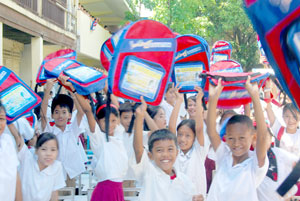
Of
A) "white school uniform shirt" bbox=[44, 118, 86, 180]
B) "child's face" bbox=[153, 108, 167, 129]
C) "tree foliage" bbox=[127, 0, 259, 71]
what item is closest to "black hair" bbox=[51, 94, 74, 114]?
"white school uniform shirt" bbox=[44, 118, 86, 180]

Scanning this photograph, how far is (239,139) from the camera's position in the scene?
2.13 m

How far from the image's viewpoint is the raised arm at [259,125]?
6.10 ft

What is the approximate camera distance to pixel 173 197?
2195 millimetres

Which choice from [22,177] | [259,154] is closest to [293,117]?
[259,154]

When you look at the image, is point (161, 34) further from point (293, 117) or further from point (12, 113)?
point (293, 117)

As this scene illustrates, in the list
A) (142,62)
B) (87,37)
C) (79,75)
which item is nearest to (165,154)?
(142,62)

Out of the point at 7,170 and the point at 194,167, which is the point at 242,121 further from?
the point at 7,170

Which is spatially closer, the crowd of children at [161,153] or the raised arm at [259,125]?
the raised arm at [259,125]

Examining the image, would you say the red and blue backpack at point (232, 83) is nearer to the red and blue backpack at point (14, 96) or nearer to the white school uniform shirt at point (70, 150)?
the red and blue backpack at point (14, 96)

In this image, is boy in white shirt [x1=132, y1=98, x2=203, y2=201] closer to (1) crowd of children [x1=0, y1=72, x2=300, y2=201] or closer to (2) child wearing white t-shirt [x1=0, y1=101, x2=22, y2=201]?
(1) crowd of children [x1=0, y1=72, x2=300, y2=201]

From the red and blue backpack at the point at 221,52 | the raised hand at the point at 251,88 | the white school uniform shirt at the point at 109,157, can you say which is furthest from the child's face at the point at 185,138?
the red and blue backpack at the point at 221,52

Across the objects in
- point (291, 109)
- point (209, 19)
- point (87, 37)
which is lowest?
point (291, 109)

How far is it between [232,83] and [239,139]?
14.8 inches

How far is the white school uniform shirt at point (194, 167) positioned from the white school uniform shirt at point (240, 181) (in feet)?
1.64
